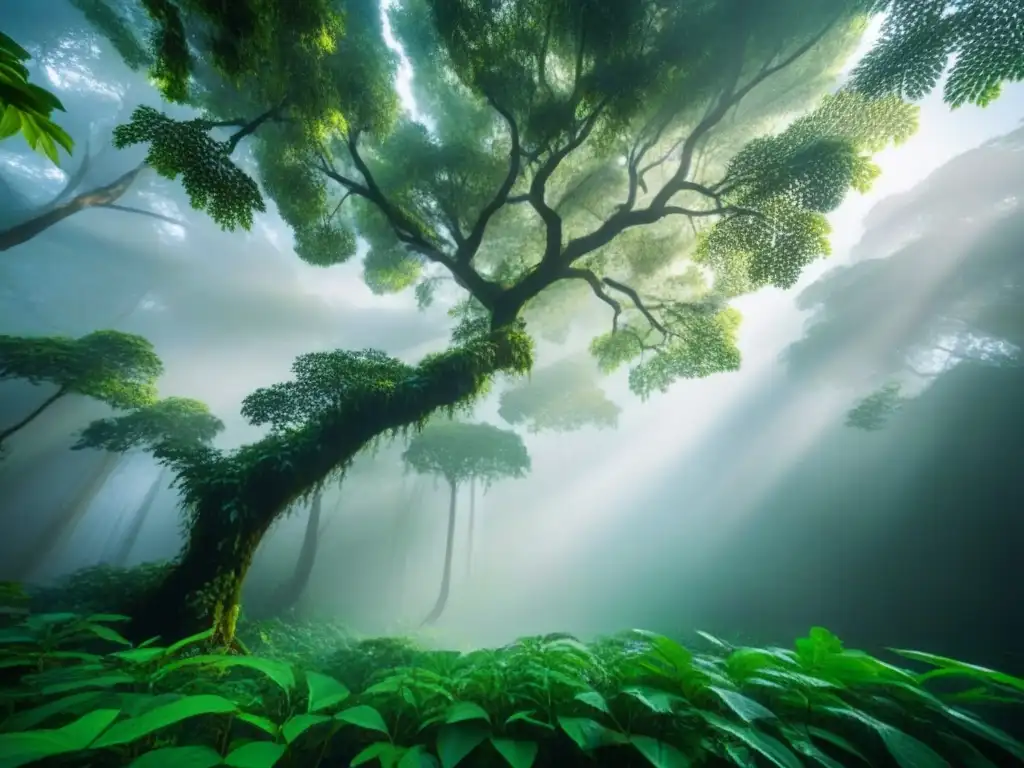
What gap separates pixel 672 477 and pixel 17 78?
34142 mm

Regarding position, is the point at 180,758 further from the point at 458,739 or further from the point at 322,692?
the point at 458,739

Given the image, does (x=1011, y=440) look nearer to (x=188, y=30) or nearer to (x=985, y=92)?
(x=985, y=92)

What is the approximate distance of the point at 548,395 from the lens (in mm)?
21719

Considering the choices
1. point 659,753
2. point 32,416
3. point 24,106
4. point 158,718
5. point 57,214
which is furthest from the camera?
point 57,214

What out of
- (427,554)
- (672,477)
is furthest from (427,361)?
(427,554)

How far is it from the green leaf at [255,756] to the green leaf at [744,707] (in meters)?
1.71

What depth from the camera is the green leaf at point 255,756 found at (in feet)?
4.02

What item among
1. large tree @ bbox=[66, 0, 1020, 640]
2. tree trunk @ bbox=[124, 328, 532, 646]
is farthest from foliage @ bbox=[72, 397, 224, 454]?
tree trunk @ bbox=[124, 328, 532, 646]

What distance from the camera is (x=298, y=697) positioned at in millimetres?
2170

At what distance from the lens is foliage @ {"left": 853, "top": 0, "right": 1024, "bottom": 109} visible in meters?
4.38

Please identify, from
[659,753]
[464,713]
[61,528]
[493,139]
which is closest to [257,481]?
[464,713]

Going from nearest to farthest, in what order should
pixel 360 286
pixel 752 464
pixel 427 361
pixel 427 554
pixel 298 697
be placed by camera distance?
pixel 298 697, pixel 427 361, pixel 752 464, pixel 427 554, pixel 360 286

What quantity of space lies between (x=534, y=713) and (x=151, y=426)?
16.2 m

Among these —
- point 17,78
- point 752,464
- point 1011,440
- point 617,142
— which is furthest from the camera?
point 752,464
